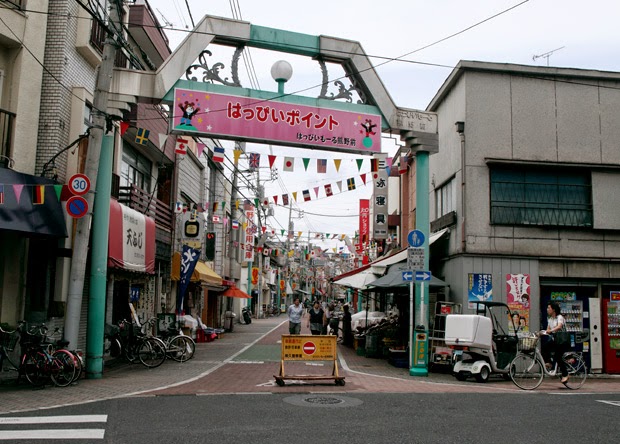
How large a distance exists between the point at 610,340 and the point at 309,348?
9.19m

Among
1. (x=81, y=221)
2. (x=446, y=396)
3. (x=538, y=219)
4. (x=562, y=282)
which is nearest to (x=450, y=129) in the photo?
(x=538, y=219)

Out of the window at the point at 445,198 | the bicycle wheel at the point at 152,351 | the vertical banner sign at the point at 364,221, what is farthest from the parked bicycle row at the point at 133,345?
the vertical banner sign at the point at 364,221

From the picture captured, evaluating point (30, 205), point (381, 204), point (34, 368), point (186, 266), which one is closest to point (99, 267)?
point (30, 205)

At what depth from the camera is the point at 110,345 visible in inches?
624

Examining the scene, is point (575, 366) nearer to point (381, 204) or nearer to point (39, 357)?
point (39, 357)

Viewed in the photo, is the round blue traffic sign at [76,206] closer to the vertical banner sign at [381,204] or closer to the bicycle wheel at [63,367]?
the bicycle wheel at [63,367]

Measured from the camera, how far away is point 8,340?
38.1ft

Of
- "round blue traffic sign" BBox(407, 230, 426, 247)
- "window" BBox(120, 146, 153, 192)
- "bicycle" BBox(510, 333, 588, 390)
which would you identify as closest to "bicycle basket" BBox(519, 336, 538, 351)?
"bicycle" BBox(510, 333, 588, 390)

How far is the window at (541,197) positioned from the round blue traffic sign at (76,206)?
1063 centimetres

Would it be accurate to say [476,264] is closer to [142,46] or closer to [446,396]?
[446,396]

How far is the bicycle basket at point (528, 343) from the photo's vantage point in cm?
1338

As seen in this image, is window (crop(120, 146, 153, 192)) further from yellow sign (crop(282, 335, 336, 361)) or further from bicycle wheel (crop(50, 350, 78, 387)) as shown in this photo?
yellow sign (crop(282, 335, 336, 361))

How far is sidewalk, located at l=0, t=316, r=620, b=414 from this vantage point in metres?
10.6

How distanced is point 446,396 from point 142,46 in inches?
579
